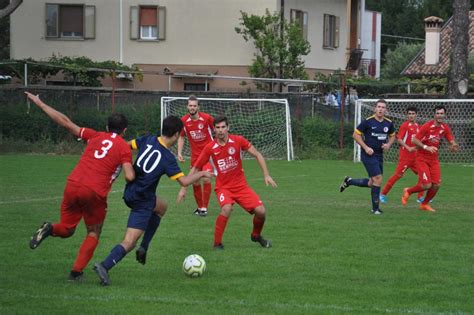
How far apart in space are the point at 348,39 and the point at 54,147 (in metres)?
19.4

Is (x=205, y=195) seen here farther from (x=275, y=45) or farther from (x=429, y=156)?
(x=275, y=45)

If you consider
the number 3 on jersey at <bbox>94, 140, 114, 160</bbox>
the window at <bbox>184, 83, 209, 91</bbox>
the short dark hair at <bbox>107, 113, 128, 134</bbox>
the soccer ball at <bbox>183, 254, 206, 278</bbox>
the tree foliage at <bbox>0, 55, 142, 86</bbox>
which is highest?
the tree foliage at <bbox>0, 55, 142, 86</bbox>

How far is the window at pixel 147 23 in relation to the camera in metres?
38.4

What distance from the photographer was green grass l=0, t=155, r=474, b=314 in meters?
8.21

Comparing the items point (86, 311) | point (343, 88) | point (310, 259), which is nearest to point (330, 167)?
point (343, 88)

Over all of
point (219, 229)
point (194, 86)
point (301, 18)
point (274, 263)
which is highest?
point (301, 18)

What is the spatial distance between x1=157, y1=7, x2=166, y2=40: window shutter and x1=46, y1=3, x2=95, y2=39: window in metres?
2.79

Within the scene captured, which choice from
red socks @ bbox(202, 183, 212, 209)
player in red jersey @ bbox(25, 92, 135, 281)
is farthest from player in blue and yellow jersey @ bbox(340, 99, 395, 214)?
player in red jersey @ bbox(25, 92, 135, 281)

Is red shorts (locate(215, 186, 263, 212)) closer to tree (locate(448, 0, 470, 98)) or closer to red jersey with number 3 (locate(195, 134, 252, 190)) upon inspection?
red jersey with number 3 (locate(195, 134, 252, 190))

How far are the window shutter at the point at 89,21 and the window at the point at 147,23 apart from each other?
1620 mm

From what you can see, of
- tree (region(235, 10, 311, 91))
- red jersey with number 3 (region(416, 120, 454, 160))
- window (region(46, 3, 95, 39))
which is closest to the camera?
red jersey with number 3 (region(416, 120, 454, 160))

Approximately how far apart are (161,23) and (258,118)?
10.8m

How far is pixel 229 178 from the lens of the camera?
1152cm

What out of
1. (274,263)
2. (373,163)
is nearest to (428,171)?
(373,163)
